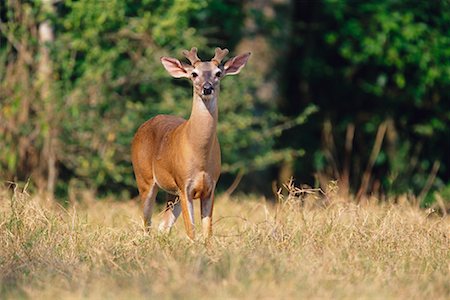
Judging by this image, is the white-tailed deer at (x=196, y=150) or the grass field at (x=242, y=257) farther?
the white-tailed deer at (x=196, y=150)

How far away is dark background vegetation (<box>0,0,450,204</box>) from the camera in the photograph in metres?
13.4

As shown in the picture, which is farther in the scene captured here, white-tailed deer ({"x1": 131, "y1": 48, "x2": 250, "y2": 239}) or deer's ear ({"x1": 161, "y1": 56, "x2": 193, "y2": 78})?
deer's ear ({"x1": 161, "y1": 56, "x2": 193, "y2": 78})

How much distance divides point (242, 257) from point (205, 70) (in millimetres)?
2400

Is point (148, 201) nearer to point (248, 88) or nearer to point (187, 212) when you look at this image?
point (187, 212)

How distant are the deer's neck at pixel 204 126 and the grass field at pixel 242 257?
0.71 metres

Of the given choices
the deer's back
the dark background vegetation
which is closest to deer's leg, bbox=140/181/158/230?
the deer's back

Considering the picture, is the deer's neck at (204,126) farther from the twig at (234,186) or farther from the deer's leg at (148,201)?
the twig at (234,186)

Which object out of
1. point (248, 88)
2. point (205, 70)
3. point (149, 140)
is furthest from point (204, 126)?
point (248, 88)

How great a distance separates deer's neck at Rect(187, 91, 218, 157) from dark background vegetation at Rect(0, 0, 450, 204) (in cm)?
149

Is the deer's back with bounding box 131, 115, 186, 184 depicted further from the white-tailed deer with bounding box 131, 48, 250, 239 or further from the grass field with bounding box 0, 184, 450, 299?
the grass field with bounding box 0, 184, 450, 299

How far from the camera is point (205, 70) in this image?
A: 878 cm

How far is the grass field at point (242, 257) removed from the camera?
6230mm

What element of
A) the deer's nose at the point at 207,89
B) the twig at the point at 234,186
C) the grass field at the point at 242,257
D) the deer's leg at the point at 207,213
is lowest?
the twig at the point at 234,186

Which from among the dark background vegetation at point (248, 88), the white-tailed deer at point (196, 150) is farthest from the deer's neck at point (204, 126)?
the dark background vegetation at point (248, 88)
